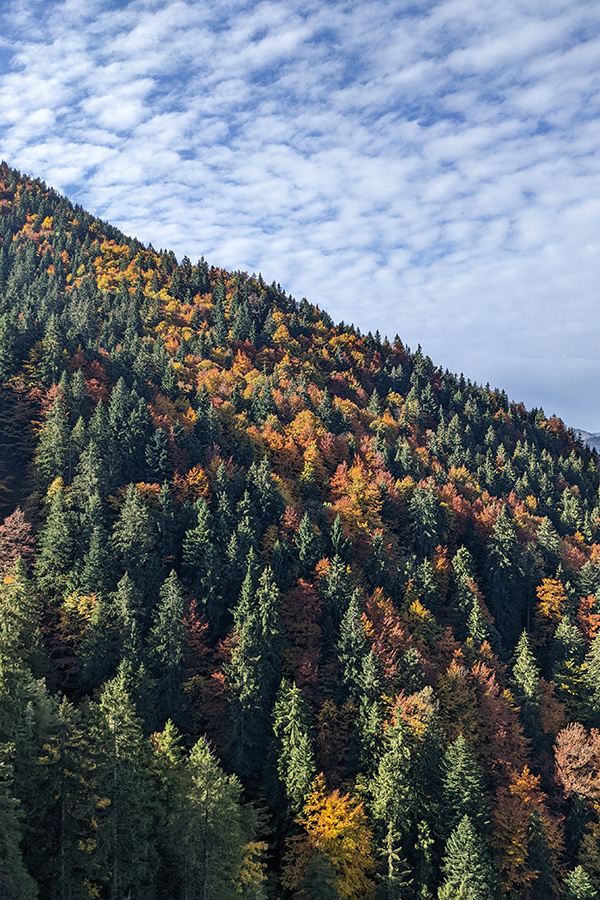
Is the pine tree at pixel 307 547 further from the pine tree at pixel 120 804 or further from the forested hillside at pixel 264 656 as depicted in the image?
the pine tree at pixel 120 804

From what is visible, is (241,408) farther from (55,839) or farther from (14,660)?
(55,839)

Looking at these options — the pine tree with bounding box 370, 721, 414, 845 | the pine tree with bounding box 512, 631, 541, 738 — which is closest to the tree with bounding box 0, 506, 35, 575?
the pine tree with bounding box 370, 721, 414, 845

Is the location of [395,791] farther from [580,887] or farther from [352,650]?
[580,887]

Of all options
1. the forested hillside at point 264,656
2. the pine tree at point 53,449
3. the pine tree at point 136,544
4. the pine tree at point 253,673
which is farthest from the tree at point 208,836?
Result: the pine tree at point 53,449

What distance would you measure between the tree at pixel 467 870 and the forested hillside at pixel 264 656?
0.24 meters

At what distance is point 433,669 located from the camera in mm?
64062

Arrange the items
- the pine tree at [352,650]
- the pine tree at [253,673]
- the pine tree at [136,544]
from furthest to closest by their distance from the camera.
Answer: the pine tree at [136,544], the pine tree at [352,650], the pine tree at [253,673]

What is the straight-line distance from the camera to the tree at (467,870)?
4381cm

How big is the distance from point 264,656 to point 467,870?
2392 cm

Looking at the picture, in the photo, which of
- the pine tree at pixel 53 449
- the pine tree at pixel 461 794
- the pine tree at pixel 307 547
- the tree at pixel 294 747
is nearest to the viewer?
the tree at pixel 294 747

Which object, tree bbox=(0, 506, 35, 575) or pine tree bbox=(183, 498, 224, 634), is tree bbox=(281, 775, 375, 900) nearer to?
pine tree bbox=(183, 498, 224, 634)

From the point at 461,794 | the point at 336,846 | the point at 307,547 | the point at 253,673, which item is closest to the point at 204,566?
the point at 307,547

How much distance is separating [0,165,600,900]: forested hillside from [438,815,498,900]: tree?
0.80 feet

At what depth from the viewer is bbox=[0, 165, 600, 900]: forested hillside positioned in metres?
35.3
